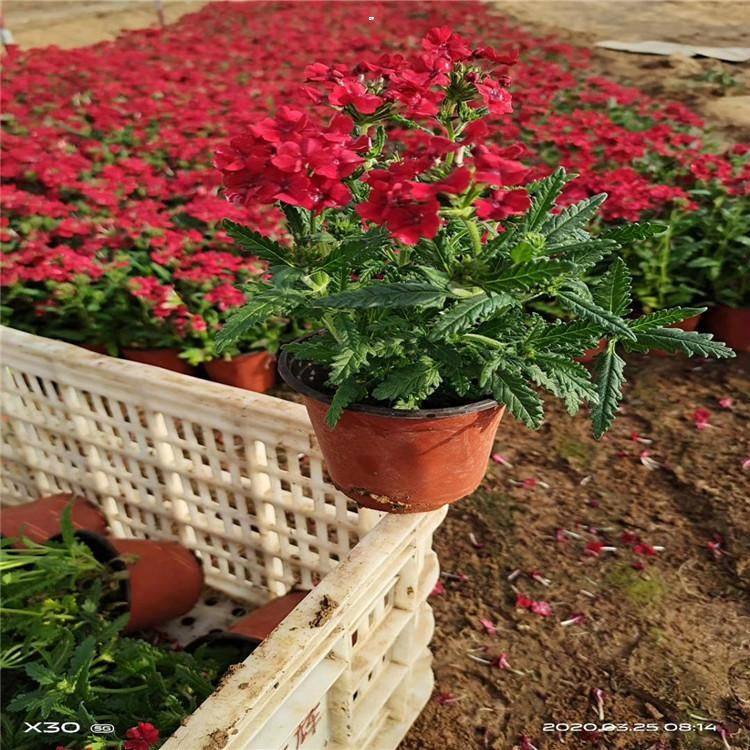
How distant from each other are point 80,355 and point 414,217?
4.77 feet

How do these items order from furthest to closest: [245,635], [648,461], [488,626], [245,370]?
[245,370] → [648,461] → [488,626] → [245,635]

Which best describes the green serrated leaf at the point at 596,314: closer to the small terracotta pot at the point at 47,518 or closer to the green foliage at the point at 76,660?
the green foliage at the point at 76,660

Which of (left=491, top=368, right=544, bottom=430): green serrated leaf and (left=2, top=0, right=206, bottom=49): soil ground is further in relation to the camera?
(left=2, top=0, right=206, bottom=49): soil ground

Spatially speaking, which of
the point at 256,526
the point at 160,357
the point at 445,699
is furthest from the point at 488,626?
the point at 160,357

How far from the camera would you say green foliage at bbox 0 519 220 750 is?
1704 mm

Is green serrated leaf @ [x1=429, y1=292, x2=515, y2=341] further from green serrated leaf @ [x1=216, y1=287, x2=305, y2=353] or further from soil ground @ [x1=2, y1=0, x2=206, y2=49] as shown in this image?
soil ground @ [x1=2, y1=0, x2=206, y2=49]

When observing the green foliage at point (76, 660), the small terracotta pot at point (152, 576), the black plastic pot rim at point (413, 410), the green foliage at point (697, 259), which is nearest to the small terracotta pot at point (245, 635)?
the green foliage at point (76, 660)

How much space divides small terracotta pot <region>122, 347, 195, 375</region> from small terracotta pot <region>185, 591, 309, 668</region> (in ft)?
5.00

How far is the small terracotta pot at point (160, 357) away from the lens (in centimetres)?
331

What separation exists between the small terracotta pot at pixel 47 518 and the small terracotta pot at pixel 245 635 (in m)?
0.61

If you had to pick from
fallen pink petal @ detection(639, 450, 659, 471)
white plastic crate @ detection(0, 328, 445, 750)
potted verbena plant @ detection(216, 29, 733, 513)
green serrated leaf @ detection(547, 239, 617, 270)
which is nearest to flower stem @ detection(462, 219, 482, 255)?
potted verbena plant @ detection(216, 29, 733, 513)

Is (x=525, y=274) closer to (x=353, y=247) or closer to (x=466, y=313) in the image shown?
(x=466, y=313)

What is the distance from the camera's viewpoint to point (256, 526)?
2199mm

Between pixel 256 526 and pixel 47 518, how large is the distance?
70 centimetres
